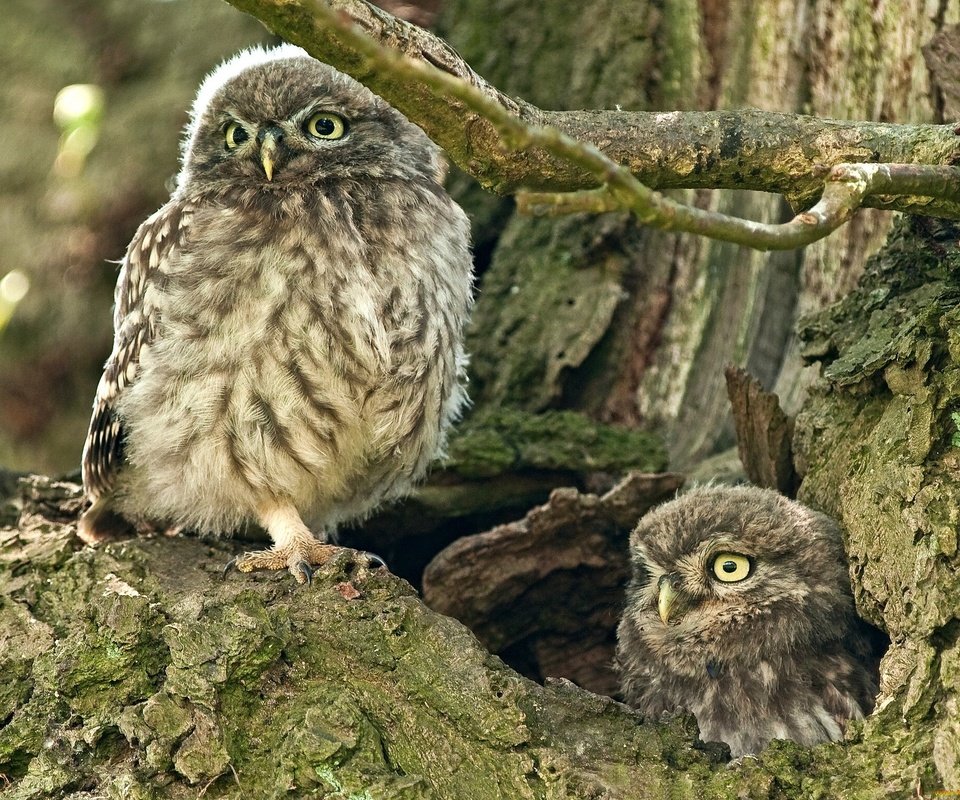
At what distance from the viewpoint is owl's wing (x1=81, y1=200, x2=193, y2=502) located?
3.87 metres

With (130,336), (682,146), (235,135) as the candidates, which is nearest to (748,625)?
(682,146)

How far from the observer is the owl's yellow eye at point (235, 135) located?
4047 millimetres

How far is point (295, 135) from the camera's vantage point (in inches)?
156

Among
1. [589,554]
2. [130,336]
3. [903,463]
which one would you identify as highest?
[903,463]

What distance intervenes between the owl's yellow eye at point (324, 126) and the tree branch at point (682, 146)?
1.41 metres

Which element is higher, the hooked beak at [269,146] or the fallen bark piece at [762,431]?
the hooked beak at [269,146]

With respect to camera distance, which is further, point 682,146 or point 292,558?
point 292,558

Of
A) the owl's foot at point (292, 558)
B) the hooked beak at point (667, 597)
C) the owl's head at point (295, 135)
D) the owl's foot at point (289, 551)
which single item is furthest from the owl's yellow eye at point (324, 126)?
the hooked beak at point (667, 597)

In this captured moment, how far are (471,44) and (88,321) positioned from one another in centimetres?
206

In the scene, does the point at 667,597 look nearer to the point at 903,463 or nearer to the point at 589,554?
the point at 589,554

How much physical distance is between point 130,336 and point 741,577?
2.11 meters

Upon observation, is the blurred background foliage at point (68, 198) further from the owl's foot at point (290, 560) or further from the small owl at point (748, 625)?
the small owl at point (748, 625)

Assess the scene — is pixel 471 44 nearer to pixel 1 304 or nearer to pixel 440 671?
pixel 1 304

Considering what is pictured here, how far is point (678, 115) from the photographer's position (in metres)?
2.80
